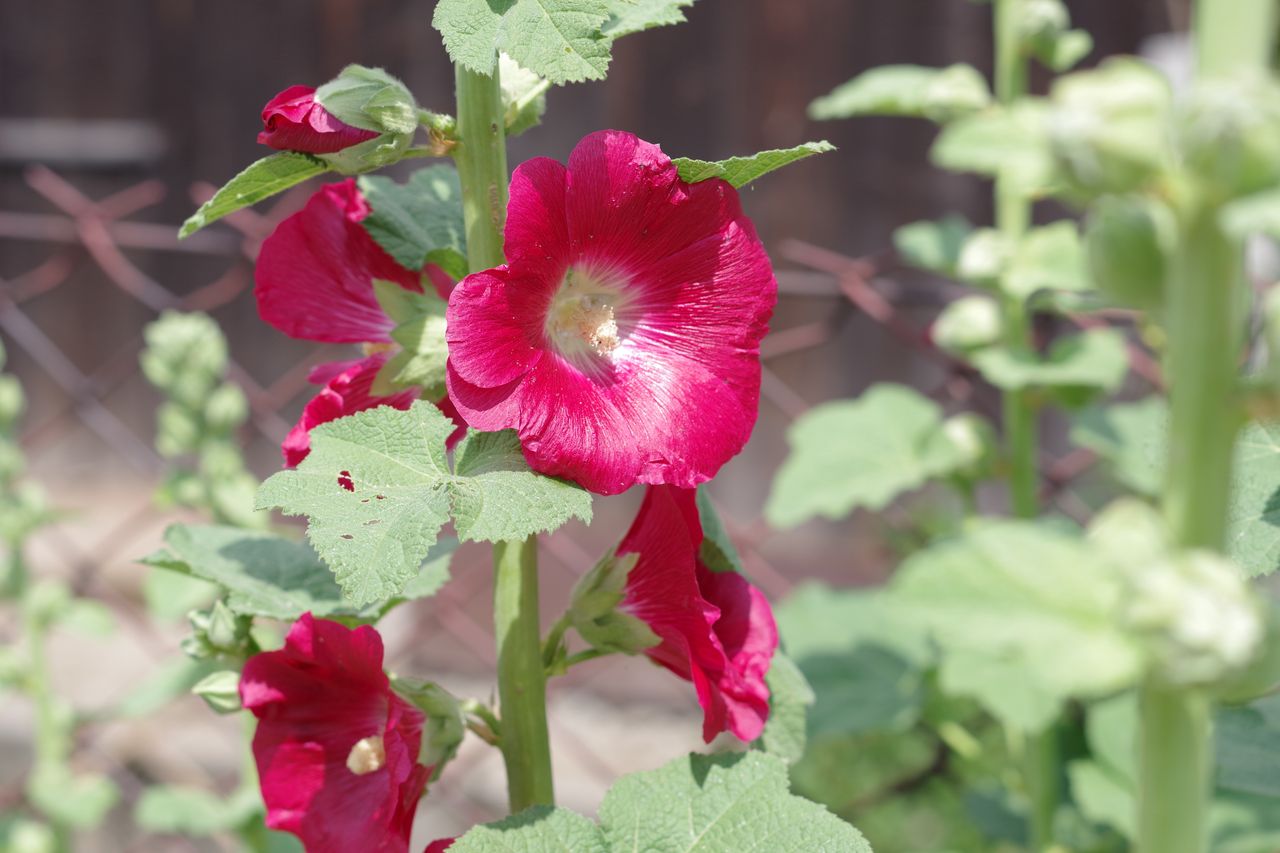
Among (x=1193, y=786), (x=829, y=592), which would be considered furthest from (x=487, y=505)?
(x=829, y=592)

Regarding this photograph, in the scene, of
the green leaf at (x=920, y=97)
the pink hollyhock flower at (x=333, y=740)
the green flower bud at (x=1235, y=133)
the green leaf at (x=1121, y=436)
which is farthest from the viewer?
the green leaf at (x=1121, y=436)

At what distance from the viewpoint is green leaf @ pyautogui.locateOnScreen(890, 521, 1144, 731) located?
0.30m

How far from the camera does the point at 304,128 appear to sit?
568 mm

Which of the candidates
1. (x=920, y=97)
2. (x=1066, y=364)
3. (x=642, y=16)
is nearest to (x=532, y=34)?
(x=642, y=16)

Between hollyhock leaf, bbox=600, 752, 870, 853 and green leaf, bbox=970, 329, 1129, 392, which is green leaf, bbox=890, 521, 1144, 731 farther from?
green leaf, bbox=970, 329, 1129, 392

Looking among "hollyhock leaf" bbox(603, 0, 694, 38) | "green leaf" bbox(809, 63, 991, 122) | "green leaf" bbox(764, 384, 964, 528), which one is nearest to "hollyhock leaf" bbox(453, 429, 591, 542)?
"hollyhock leaf" bbox(603, 0, 694, 38)

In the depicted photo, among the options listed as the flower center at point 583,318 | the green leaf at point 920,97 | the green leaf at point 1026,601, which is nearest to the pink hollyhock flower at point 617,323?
the flower center at point 583,318

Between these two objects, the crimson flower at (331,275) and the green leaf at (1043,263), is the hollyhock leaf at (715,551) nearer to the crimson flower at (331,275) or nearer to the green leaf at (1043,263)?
the crimson flower at (331,275)

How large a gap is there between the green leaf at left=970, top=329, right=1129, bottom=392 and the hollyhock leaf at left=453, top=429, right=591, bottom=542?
0.71m

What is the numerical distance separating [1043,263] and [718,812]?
31.1 inches

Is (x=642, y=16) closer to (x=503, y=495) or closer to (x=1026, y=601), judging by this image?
(x=503, y=495)

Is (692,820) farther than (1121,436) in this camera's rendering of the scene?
No

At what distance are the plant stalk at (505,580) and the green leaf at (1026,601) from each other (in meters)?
0.33

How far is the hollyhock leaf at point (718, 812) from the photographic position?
0.56 m
